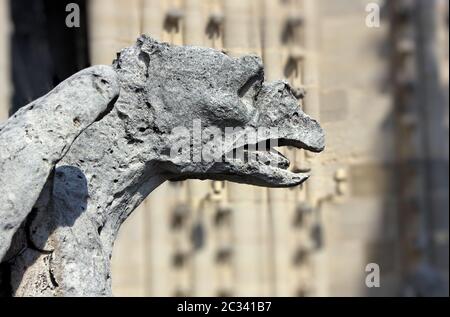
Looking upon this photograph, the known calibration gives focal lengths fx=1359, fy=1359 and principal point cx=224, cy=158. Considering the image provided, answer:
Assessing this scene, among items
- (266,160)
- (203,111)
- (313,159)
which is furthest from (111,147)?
(313,159)

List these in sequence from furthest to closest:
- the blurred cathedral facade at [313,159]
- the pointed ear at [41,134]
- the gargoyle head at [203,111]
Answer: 1. the blurred cathedral facade at [313,159]
2. the gargoyle head at [203,111]
3. the pointed ear at [41,134]

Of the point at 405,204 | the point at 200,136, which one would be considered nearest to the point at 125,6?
the point at 405,204

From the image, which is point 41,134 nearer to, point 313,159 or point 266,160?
point 266,160

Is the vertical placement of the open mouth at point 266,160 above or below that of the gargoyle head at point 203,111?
below

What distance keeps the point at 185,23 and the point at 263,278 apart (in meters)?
1.08

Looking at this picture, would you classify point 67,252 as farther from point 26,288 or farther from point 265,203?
point 265,203

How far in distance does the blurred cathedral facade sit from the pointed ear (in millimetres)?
2029

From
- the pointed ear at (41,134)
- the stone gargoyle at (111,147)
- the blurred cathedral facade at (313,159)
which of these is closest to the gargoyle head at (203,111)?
the stone gargoyle at (111,147)

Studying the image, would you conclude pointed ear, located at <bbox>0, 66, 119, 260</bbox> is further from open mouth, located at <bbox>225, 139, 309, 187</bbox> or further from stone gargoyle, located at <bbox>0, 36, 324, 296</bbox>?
open mouth, located at <bbox>225, 139, 309, 187</bbox>

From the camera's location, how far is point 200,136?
222 centimetres

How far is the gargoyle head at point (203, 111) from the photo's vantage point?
2.20 meters

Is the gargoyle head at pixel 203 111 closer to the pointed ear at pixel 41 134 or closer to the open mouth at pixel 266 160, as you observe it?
A: the open mouth at pixel 266 160

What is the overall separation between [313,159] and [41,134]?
202cm

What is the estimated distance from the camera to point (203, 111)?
220 centimetres
